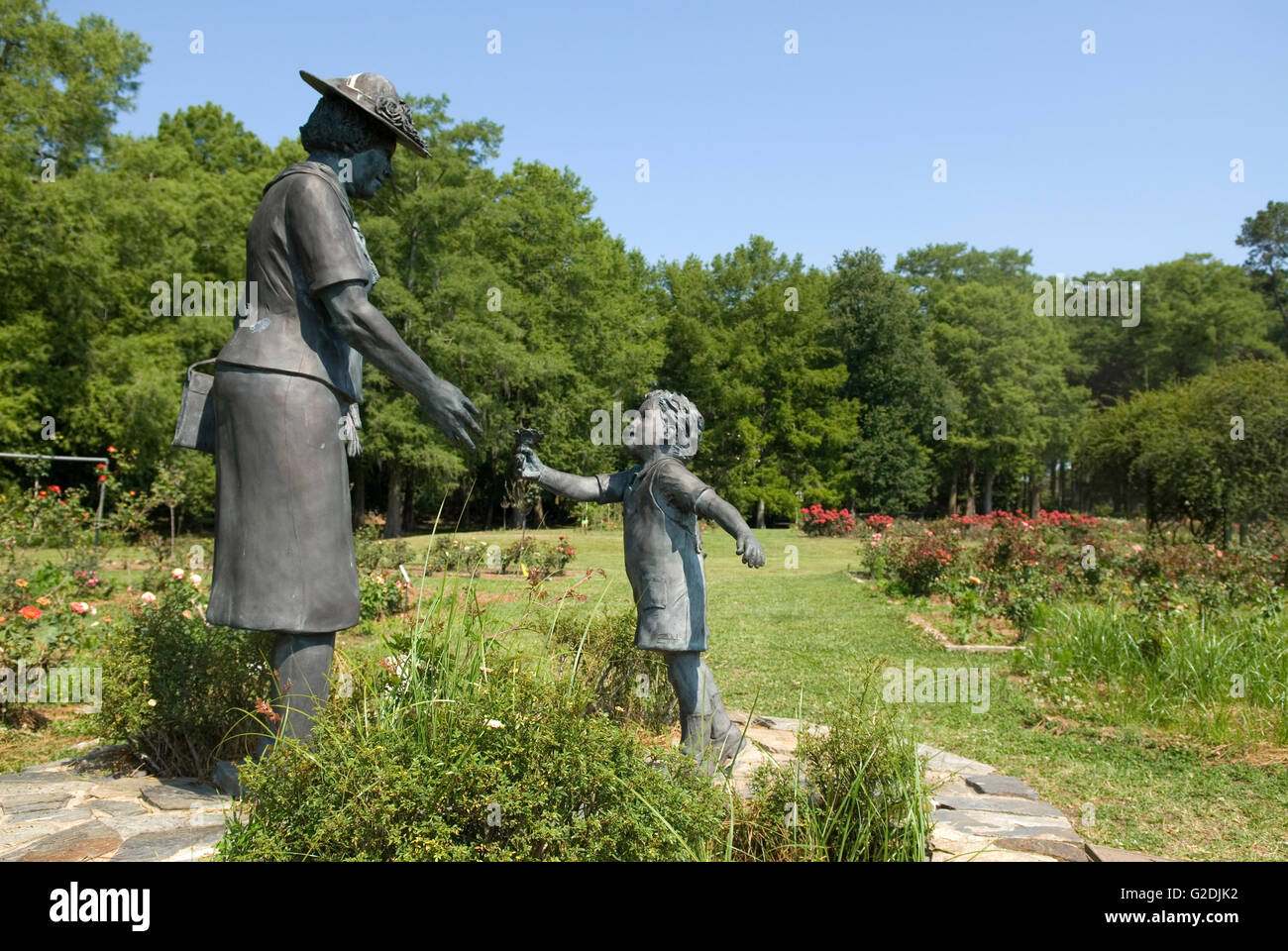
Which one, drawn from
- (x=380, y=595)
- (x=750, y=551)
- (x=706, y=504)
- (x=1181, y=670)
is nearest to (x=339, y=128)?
(x=706, y=504)

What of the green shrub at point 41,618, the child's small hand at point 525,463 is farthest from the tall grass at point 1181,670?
the green shrub at point 41,618

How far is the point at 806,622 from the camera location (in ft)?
36.3

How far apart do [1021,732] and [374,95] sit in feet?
17.9

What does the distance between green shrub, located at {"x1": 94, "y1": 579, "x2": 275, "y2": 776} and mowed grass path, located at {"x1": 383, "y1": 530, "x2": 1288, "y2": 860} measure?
1.17 m

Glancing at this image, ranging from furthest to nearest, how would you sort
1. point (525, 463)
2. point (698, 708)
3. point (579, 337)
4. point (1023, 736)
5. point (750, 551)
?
1. point (579, 337)
2. point (1023, 736)
3. point (698, 708)
4. point (525, 463)
5. point (750, 551)

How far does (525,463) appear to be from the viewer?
4059 mm

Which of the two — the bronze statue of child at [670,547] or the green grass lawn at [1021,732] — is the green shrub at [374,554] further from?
the bronze statue of child at [670,547]

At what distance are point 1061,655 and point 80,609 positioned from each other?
7203 mm

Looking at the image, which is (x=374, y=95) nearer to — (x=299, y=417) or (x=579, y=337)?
(x=299, y=417)

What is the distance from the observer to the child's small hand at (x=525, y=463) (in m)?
4.03

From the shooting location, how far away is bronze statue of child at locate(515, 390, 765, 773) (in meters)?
4.06

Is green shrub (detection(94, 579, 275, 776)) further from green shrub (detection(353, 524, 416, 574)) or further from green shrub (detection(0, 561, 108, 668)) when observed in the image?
green shrub (detection(353, 524, 416, 574))

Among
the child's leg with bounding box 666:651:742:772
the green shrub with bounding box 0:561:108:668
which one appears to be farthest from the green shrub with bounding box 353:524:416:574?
the child's leg with bounding box 666:651:742:772
